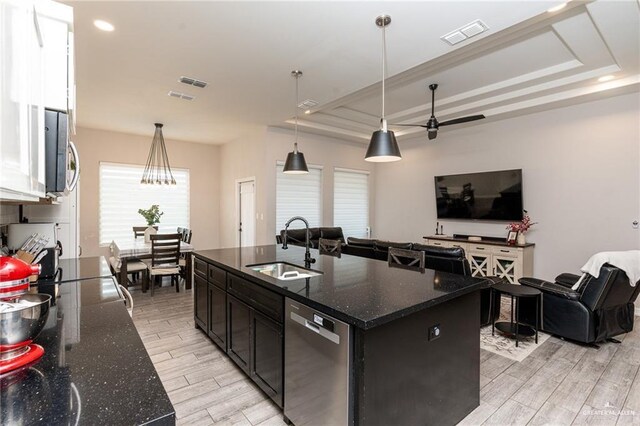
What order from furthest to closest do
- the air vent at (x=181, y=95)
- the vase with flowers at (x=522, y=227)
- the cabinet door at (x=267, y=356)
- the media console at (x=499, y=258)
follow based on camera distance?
the vase with flowers at (x=522, y=227), the media console at (x=499, y=258), the air vent at (x=181, y=95), the cabinet door at (x=267, y=356)

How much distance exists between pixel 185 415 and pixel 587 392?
3.03m

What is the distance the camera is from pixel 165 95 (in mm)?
4281

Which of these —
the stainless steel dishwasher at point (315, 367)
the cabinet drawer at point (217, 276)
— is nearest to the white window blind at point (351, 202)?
the cabinet drawer at point (217, 276)

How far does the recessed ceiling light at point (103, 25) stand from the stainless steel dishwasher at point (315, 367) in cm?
279

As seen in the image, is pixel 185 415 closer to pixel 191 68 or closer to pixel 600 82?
pixel 191 68

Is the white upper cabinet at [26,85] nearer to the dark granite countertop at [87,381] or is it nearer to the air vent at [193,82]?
the dark granite countertop at [87,381]

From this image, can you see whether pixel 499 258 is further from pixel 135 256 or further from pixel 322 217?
pixel 135 256

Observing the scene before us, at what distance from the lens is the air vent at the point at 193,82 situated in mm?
3730

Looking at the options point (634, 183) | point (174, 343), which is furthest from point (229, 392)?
point (634, 183)

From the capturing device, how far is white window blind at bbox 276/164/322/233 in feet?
20.2

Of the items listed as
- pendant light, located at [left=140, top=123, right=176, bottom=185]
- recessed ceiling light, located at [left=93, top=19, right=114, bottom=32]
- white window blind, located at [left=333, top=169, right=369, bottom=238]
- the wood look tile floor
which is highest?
recessed ceiling light, located at [left=93, top=19, right=114, bottom=32]

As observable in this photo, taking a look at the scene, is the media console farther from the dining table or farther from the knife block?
the knife block

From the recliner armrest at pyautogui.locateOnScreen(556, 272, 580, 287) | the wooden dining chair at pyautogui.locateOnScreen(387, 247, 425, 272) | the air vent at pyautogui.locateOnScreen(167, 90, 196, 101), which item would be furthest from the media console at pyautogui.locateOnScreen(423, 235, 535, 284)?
the air vent at pyautogui.locateOnScreen(167, 90, 196, 101)

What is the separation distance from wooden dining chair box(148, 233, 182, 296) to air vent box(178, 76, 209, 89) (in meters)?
2.31
